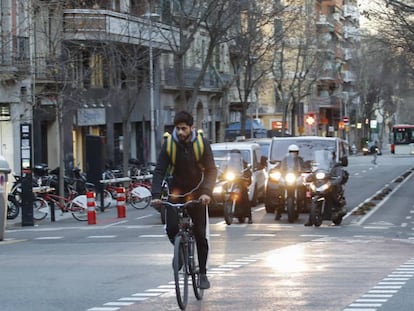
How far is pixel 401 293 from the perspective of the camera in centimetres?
1032

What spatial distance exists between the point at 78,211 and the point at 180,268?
18.3 metres

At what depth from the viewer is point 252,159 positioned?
30.1 meters

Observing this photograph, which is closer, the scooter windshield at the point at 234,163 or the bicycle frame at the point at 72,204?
the scooter windshield at the point at 234,163

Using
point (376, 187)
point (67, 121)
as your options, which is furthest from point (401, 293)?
point (67, 121)

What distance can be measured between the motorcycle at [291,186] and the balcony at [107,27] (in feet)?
57.1

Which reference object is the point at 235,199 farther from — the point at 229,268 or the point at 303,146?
the point at 229,268

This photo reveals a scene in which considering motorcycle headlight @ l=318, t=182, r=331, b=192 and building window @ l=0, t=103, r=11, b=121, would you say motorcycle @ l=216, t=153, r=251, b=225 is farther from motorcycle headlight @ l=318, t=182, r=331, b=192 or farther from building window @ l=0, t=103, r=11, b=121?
building window @ l=0, t=103, r=11, b=121

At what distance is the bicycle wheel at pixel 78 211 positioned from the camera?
2739cm

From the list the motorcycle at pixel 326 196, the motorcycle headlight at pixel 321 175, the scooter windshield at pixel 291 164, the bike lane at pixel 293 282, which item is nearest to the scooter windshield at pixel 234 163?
the scooter windshield at pixel 291 164

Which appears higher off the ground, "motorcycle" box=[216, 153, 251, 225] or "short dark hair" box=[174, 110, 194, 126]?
"short dark hair" box=[174, 110, 194, 126]

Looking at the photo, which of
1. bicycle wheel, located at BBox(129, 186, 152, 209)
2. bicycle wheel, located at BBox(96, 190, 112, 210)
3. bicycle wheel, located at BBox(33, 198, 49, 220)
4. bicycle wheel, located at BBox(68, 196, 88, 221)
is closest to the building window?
bicycle wheel, located at BBox(96, 190, 112, 210)

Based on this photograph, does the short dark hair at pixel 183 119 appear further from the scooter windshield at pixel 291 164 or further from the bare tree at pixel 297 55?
the bare tree at pixel 297 55

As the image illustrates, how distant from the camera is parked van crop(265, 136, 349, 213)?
26.8 m

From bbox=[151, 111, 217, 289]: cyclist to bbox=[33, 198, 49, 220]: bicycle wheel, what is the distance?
18045 mm
